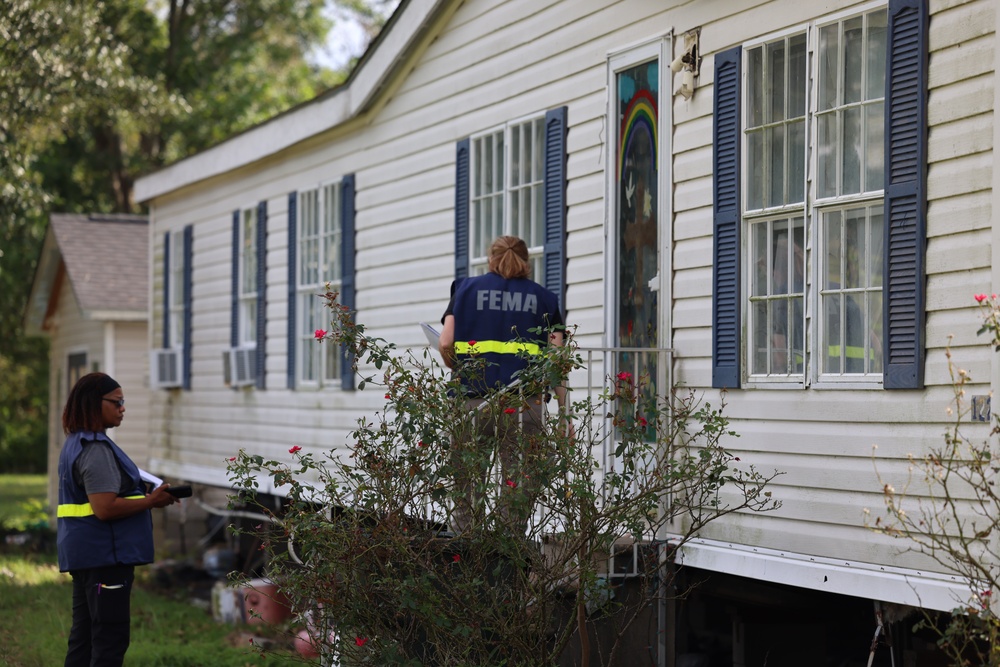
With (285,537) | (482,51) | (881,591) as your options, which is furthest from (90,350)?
(881,591)

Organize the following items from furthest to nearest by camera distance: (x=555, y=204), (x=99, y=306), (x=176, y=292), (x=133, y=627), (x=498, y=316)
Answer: (x=99, y=306) < (x=176, y=292) < (x=133, y=627) < (x=555, y=204) < (x=498, y=316)

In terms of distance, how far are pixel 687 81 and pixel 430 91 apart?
3.47 m

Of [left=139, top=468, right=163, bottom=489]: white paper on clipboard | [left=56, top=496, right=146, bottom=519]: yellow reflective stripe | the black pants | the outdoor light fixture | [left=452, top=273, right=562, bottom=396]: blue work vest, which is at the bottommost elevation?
the black pants

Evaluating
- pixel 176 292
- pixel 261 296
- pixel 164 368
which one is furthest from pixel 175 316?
pixel 261 296

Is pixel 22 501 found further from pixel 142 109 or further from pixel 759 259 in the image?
pixel 759 259

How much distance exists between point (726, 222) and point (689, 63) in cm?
99

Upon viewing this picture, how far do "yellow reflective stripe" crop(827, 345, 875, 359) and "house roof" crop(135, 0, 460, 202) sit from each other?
487 centimetres

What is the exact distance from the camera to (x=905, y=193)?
18.8ft

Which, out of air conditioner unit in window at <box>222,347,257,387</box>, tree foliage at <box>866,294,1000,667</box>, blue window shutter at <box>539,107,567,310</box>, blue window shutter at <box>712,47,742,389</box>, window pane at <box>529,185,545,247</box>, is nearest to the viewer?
tree foliage at <box>866,294,1000,667</box>

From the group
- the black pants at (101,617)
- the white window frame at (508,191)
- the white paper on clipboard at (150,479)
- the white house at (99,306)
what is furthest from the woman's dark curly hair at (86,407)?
the white house at (99,306)

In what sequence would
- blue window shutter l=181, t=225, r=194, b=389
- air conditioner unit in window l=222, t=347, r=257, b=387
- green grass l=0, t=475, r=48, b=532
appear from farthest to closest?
1. green grass l=0, t=475, r=48, b=532
2. blue window shutter l=181, t=225, r=194, b=389
3. air conditioner unit in window l=222, t=347, r=257, b=387

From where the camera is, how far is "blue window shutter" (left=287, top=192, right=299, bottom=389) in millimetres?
12422

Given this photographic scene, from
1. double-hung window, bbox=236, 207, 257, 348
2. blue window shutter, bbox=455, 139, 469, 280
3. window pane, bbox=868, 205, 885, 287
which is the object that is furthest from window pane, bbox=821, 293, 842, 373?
double-hung window, bbox=236, 207, 257, 348

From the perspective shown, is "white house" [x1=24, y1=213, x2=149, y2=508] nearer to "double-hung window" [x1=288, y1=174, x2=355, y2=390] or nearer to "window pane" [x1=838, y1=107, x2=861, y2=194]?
"double-hung window" [x1=288, y1=174, x2=355, y2=390]
